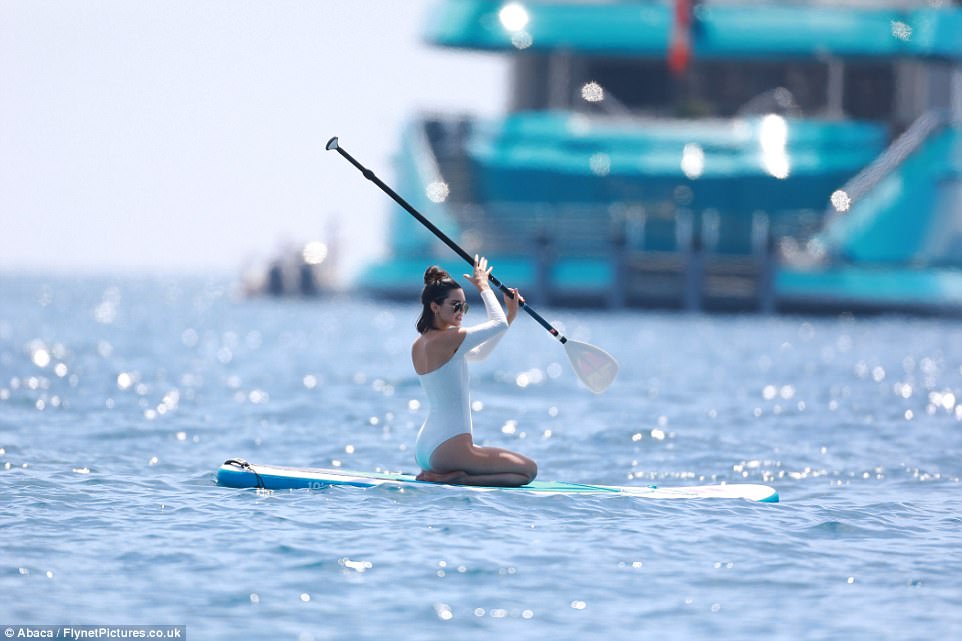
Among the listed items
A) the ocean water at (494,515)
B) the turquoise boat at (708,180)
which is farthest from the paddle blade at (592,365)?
the turquoise boat at (708,180)

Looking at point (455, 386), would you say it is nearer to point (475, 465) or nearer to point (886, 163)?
point (475, 465)

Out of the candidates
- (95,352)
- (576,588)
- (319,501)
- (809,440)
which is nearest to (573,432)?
(809,440)

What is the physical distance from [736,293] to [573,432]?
29.1m

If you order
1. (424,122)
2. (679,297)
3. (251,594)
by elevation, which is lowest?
(251,594)

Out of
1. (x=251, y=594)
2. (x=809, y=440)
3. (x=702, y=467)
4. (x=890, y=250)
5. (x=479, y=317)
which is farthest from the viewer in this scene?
(x=479, y=317)

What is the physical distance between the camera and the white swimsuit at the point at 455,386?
39.9ft

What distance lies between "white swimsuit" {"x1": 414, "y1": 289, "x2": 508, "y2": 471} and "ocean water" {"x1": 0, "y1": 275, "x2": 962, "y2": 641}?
434mm

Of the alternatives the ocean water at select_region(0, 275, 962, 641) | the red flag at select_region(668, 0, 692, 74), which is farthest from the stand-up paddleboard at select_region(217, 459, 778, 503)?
the red flag at select_region(668, 0, 692, 74)

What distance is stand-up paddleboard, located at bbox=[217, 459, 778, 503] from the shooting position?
12844 millimetres

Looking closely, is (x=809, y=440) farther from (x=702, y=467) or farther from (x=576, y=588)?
(x=576, y=588)

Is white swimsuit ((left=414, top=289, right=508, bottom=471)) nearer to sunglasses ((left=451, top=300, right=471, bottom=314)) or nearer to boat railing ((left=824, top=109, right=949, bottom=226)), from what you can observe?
sunglasses ((left=451, top=300, right=471, bottom=314))

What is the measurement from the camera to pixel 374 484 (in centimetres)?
1284

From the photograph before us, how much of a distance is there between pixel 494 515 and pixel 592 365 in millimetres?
2286

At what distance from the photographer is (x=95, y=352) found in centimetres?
3344
